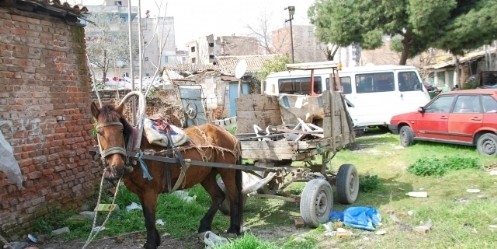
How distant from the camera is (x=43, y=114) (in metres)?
6.07

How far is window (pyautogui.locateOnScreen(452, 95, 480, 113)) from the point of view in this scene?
33.9ft

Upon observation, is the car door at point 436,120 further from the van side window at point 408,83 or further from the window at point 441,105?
the van side window at point 408,83

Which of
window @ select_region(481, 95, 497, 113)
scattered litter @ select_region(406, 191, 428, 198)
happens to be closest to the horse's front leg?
scattered litter @ select_region(406, 191, 428, 198)

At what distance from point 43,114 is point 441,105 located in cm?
930

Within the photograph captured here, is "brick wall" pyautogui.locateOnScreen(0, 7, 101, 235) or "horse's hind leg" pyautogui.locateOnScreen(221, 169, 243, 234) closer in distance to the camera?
"brick wall" pyautogui.locateOnScreen(0, 7, 101, 235)

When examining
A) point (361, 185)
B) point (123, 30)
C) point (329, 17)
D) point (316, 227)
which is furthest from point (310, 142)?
point (123, 30)

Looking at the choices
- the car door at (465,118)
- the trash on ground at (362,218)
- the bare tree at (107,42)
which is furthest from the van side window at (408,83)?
the bare tree at (107,42)

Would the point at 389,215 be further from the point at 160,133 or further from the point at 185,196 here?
the point at 160,133

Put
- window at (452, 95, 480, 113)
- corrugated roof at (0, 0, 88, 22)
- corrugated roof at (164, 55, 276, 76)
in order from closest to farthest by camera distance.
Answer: corrugated roof at (0, 0, 88, 22)
window at (452, 95, 480, 113)
corrugated roof at (164, 55, 276, 76)

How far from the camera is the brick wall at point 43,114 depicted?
5.49 m

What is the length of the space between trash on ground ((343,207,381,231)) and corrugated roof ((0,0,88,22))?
4.85 metres

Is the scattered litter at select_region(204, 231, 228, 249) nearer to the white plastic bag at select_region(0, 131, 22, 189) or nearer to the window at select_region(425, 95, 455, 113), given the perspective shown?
the white plastic bag at select_region(0, 131, 22, 189)

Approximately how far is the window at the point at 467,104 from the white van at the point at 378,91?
142 inches

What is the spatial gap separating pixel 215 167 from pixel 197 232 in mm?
935
